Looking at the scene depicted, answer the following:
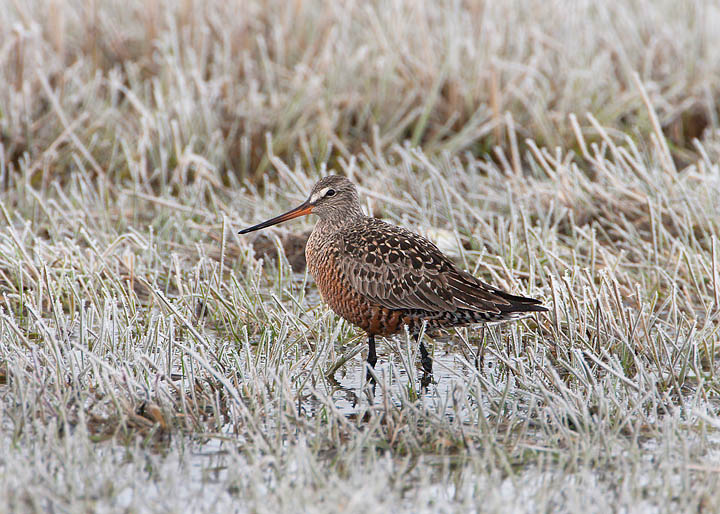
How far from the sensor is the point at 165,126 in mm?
7520

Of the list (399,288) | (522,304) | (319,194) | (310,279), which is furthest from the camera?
(310,279)

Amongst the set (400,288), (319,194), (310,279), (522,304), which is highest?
(319,194)

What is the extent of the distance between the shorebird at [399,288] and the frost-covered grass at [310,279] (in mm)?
148

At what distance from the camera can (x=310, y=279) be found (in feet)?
20.5

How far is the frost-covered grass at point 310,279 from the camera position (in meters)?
3.46

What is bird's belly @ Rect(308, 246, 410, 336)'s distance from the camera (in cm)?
468

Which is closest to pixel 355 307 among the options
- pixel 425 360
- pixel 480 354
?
pixel 425 360

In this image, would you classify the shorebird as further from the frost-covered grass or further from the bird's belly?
the frost-covered grass

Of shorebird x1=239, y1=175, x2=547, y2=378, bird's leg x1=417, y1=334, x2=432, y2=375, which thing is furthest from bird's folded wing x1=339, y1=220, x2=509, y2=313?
bird's leg x1=417, y1=334, x2=432, y2=375

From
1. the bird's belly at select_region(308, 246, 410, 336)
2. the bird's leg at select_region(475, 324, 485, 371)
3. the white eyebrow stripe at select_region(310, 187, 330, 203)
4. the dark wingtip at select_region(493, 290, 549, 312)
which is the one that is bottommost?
the bird's leg at select_region(475, 324, 485, 371)

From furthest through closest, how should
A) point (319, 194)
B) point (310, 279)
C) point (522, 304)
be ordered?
1. point (310, 279)
2. point (319, 194)
3. point (522, 304)

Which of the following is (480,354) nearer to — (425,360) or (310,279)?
(425,360)

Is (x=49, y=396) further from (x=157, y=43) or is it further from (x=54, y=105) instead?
(x=157, y=43)

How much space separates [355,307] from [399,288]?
207 mm
